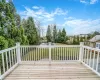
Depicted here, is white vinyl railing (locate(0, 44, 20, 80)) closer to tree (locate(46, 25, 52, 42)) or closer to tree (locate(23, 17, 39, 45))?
tree (locate(23, 17, 39, 45))

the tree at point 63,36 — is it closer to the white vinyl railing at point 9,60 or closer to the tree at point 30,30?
the tree at point 30,30

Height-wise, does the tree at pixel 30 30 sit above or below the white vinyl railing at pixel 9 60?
above

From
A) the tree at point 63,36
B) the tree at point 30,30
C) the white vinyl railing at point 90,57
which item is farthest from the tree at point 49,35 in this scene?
the white vinyl railing at point 90,57

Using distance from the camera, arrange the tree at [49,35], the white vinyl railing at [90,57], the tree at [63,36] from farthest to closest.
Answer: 1. the tree at [49,35]
2. the tree at [63,36]
3. the white vinyl railing at [90,57]

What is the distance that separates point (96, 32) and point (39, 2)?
1331cm

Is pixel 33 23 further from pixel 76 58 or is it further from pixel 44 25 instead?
pixel 76 58

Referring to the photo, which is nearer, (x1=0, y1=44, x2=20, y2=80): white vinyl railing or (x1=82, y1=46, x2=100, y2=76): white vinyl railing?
(x1=0, y1=44, x2=20, y2=80): white vinyl railing

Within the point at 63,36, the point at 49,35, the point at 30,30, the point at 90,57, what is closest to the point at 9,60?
the point at 90,57

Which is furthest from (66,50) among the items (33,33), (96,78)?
(33,33)

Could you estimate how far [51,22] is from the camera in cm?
1599

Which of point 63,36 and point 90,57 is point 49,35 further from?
point 90,57

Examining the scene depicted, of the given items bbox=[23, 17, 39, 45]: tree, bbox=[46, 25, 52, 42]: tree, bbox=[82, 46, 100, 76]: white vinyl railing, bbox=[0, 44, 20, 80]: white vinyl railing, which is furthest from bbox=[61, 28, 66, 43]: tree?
bbox=[0, 44, 20, 80]: white vinyl railing

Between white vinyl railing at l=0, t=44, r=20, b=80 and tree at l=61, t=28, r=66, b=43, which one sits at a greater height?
tree at l=61, t=28, r=66, b=43

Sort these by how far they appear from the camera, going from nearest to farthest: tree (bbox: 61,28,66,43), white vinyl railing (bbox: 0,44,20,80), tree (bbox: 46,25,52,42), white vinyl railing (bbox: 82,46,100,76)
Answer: white vinyl railing (bbox: 0,44,20,80) < white vinyl railing (bbox: 82,46,100,76) < tree (bbox: 61,28,66,43) < tree (bbox: 46,25,52,42)
